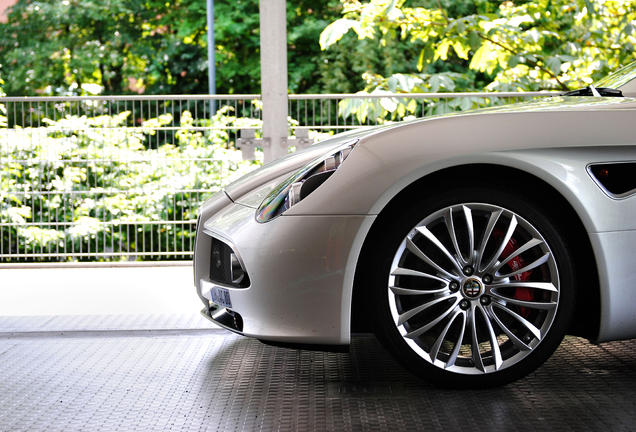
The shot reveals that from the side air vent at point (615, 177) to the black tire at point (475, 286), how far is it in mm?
242

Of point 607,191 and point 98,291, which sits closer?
point 607,191

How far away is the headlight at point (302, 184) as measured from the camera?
2654 mm

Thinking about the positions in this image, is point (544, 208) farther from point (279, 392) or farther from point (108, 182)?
point (108, 182)

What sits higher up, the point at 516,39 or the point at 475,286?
the point at 516,39

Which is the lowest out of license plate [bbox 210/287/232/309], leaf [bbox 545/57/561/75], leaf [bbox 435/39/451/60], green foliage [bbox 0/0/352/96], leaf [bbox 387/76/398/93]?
license plate [bbox 210/287/232/309]

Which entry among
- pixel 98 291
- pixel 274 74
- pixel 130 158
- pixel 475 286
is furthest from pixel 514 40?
pixel 475 286

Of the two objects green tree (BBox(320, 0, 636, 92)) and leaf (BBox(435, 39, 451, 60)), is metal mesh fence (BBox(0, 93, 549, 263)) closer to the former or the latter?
green tree (BBox(320, 0, 636, 92))

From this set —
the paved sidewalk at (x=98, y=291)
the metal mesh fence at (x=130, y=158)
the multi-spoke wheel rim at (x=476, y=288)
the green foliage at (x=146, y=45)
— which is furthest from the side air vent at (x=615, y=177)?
the green foliage at (x=146, y=45)

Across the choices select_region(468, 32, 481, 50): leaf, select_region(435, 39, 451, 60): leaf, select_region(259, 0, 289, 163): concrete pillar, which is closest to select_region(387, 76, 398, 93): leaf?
select_region(435, 39, 451, 60): leaf

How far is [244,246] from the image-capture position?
8.77ft

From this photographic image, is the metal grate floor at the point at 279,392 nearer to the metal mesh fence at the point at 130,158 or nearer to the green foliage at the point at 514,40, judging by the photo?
the metal mesh fence at the point at 130,158

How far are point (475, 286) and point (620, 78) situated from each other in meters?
1.56

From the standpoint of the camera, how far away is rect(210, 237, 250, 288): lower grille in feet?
9.02

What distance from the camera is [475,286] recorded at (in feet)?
8.71
